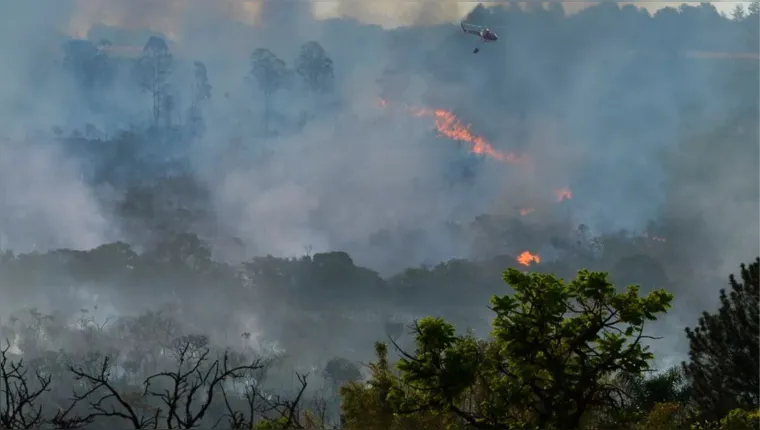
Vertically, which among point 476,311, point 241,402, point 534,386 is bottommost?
point 534,386

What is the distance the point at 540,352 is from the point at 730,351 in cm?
446

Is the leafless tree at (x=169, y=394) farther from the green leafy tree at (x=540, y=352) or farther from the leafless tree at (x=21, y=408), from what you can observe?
the green leafy tree at (x=540, y=352)

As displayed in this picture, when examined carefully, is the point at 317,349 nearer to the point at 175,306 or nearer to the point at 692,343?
the point at 175,306

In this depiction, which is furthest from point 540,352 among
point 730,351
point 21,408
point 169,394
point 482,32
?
point 482,32

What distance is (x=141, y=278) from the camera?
15578 millimetres

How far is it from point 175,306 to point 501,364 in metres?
13.7

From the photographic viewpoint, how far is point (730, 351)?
683 cm

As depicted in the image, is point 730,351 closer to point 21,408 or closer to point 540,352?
point 540,352

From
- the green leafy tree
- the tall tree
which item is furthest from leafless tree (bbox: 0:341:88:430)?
the tall tree

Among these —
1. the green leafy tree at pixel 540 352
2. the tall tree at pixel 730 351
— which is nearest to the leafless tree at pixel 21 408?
the green leafy tree at pixel 540 352

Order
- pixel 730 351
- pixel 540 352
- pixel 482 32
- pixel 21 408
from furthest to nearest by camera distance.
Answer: pixel 482 32 < pixel 730 351 < pixel 540 352 < pixel 21 408

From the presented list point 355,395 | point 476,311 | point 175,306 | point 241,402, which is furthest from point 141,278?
point 355,395

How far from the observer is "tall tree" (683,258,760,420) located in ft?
21.4

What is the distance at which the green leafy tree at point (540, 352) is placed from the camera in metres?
3.65
